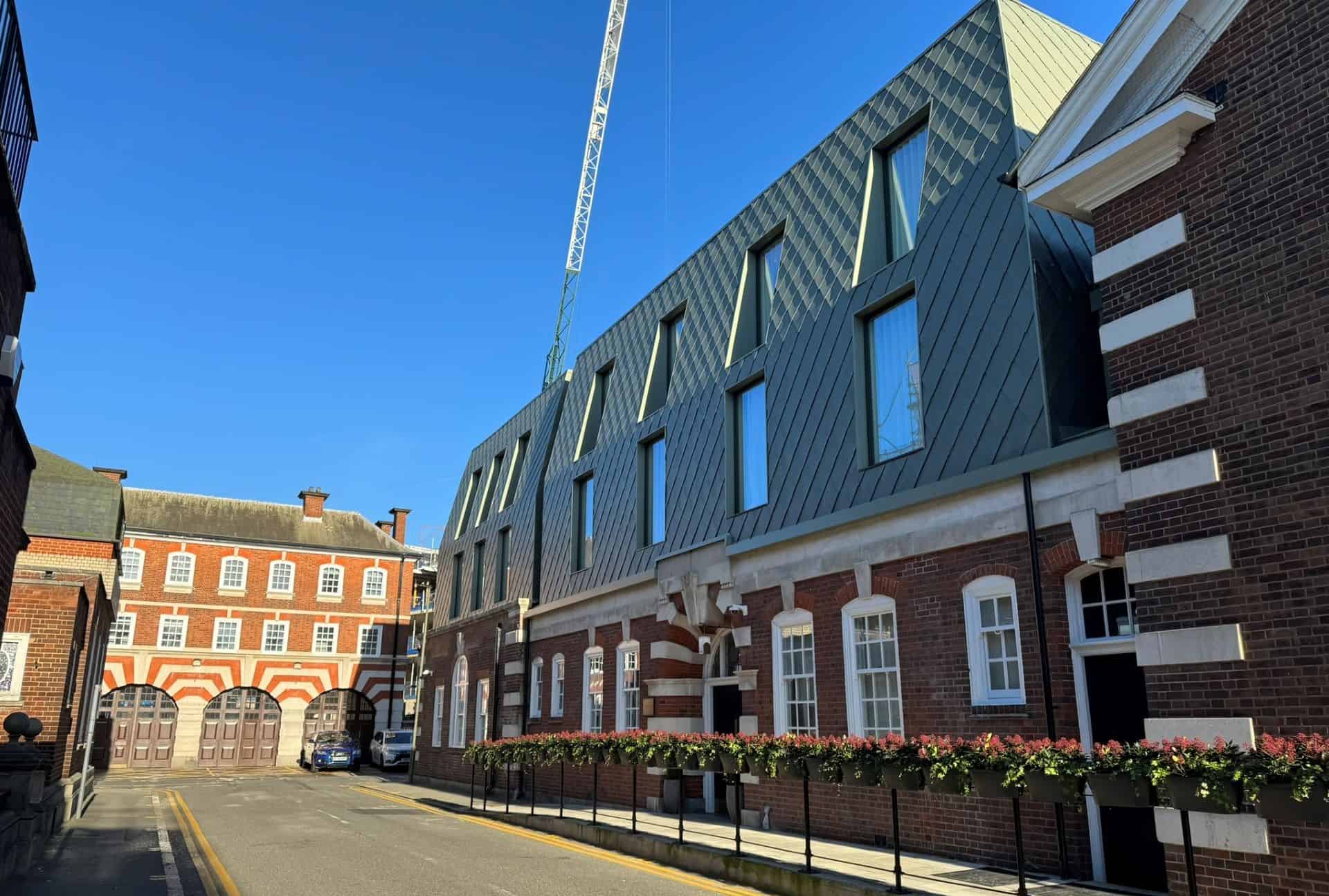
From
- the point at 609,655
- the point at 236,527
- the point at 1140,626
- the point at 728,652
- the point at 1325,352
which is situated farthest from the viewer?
the point at 236,527

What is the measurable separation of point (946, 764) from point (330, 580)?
4515 cm

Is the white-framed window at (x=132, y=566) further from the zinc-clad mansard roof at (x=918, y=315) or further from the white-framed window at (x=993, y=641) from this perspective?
the white-framed window at (x=993, y=641)

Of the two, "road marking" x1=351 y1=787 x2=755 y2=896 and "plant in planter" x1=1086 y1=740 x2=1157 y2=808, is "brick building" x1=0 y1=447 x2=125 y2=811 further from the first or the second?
"plant in planter" x1=1086 y1=740 x2=1157 y2=808

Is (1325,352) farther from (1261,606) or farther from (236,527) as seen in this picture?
(236,527)

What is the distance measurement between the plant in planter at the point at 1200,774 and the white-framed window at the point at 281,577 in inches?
1857

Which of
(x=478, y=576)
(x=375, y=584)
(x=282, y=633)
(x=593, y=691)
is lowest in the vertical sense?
(x=593, y=691)

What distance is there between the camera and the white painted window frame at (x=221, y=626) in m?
46.4

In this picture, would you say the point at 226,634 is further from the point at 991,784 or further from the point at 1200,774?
the point at 1200,774

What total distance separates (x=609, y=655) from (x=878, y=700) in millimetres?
9380

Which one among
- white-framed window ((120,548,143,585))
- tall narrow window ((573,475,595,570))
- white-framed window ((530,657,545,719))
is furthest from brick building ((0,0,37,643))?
white-framed window ((120,548,143,585))

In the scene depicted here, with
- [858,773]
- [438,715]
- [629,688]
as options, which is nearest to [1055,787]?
[858,773]

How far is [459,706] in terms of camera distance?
31203mm

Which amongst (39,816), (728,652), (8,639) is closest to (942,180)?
(728,652)

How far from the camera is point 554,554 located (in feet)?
83.9
